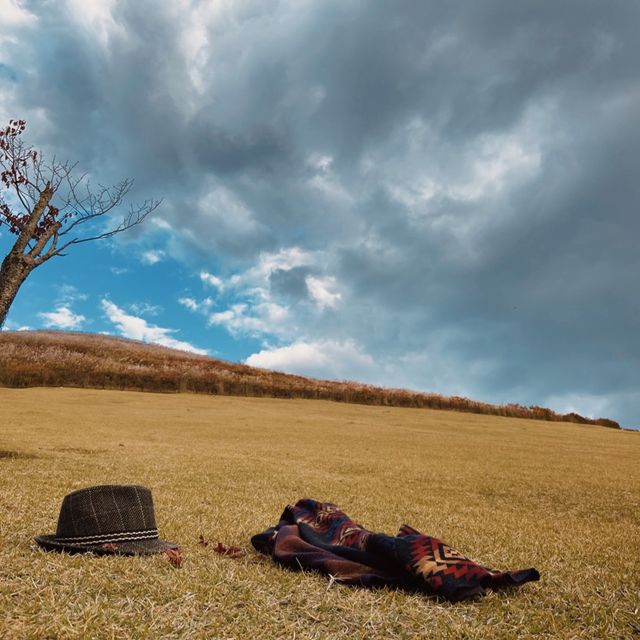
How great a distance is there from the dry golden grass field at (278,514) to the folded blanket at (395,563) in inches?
4.7

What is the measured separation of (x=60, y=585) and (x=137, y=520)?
105 centimetres

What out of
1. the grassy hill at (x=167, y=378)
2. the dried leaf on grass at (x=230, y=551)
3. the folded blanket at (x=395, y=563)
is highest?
the grassy hill at (x=167, y=378)

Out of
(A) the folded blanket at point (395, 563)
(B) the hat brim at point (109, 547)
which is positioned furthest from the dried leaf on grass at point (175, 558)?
(A) the folded blanket at point (395, 563)

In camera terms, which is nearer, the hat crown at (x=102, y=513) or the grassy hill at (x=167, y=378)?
the hat crown at (x=102, y=513)

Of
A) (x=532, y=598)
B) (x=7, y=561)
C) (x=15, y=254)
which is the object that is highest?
(x=15, y=254)

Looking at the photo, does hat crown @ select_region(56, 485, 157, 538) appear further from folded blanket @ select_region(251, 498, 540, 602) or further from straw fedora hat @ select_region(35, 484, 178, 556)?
folded blanket @ select_region(251, 498, 540, 602)

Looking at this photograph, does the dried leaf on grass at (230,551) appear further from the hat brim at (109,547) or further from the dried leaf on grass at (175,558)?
the dried leaf on grass at (175,558)

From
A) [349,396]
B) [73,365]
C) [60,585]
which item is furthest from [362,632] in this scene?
[73,365]

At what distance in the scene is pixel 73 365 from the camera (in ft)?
171

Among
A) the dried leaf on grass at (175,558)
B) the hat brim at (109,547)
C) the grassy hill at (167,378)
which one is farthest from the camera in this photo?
the grassy hill at (167,378)

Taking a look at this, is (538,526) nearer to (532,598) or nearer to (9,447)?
(532,598)

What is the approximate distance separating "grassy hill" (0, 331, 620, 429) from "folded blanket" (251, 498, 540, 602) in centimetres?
4571

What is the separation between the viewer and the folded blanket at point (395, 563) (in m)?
3.84

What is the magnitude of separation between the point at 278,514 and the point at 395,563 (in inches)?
145
